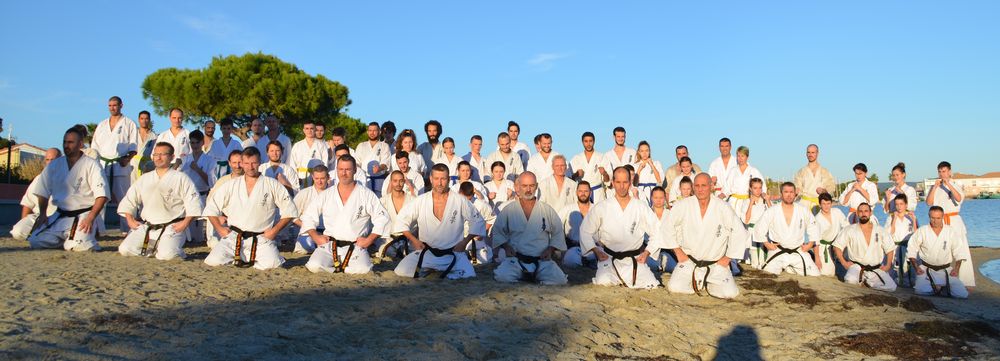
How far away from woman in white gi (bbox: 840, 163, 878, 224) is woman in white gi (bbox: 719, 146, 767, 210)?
1.40m

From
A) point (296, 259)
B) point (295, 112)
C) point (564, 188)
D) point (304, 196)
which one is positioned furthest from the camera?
point (295, 112)

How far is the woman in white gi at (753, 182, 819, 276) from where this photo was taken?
8977mm

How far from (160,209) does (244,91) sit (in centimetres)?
1587

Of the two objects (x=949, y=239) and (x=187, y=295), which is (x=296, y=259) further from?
(x=949, y=239)

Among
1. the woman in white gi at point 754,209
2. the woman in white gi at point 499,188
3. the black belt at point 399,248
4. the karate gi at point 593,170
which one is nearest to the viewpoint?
the black belt at point 399,248

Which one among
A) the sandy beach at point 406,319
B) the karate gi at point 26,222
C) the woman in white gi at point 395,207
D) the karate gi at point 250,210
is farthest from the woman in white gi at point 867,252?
the karate gi at point 26,222

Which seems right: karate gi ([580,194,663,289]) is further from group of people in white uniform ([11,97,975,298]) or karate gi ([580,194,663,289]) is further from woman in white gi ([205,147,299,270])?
woman in white gi ([205,147,299,270])

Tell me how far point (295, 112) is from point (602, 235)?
689 inches

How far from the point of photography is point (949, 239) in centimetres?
834

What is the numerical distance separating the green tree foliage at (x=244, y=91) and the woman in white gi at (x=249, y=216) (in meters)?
15.7

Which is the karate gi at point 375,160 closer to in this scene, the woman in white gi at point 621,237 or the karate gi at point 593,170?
the karate gi at point 593,170

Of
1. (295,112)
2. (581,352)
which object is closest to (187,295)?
(581,352)

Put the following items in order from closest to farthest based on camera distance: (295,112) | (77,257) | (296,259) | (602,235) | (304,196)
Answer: (77,257), (602,235), (296,259), (304,196), (295,112)

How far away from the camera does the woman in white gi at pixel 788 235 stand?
8.98m
